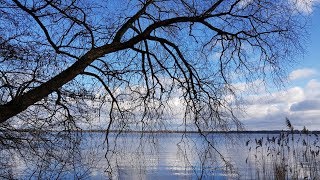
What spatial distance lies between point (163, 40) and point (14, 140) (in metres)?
2.37

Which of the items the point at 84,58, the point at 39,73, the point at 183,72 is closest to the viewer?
the point at 84,58

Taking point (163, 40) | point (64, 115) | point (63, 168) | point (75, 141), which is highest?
point (163, 40)

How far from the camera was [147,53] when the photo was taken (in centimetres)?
577

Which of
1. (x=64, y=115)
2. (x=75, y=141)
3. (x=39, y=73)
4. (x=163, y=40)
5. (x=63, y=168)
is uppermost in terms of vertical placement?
(x=163, y=40)

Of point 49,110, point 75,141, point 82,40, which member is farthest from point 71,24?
point 75,141

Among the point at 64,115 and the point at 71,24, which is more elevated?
the point at 71,24

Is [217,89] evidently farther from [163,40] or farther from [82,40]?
[82,40]

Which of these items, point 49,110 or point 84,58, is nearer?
point 84,58

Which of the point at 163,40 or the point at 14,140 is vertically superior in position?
the point at 163,40

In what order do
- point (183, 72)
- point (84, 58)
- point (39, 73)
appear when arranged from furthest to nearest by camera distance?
point (183, 72) < point (39, 73) < point (84, 58)

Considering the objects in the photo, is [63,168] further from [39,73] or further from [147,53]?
[147,53]

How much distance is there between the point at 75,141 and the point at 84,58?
1.39 m

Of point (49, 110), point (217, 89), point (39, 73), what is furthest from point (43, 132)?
point (217, 89)

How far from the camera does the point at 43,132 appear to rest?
5.64m
